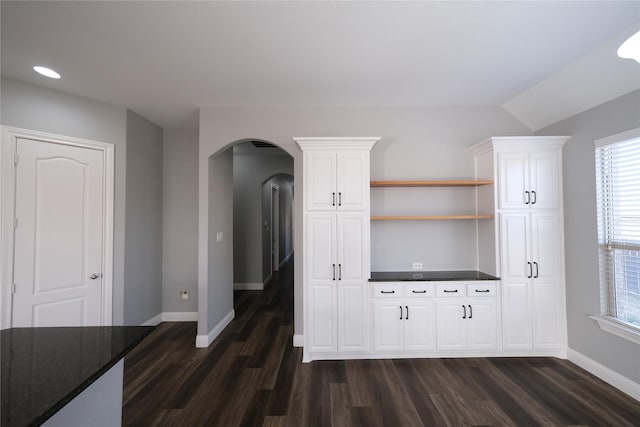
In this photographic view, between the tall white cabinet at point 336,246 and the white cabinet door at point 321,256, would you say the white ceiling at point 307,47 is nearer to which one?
the tall white cabinet at point 336,246

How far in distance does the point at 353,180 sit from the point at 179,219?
2.69 meters

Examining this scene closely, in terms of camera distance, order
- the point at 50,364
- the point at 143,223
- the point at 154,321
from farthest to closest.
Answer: the point at 154,321, the point at 143,223, the point at 50,364

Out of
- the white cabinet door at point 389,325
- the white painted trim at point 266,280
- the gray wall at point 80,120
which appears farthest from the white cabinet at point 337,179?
the white painted trim at point 266,280

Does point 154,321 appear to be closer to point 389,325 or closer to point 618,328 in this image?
point 389,325

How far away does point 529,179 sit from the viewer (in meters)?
2.82

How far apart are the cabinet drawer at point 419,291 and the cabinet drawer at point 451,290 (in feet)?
0.25

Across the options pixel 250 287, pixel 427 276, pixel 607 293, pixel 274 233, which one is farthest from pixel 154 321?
pixel 607 293

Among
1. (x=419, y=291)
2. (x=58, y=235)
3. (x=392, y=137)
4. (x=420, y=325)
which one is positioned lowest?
(x=420, y=325)

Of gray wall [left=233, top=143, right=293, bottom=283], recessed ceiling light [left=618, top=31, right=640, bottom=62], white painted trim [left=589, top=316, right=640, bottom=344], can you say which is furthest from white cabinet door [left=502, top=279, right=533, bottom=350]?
gray wall [left=233, top=143, right=293, bottom=283]

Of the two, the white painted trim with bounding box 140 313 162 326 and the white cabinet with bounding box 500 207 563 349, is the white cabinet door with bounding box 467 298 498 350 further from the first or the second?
the white painted trim with bounding box 140 313 162 326

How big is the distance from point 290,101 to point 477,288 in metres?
2.91

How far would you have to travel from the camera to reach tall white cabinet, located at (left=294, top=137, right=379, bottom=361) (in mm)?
2783

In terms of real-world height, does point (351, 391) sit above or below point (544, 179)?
below

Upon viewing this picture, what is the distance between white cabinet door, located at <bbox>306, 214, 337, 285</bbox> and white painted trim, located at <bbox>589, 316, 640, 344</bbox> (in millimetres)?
2471
